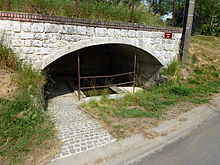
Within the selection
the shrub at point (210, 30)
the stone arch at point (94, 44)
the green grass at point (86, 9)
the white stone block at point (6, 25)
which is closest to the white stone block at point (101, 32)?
the stone arch at point (94, 44)

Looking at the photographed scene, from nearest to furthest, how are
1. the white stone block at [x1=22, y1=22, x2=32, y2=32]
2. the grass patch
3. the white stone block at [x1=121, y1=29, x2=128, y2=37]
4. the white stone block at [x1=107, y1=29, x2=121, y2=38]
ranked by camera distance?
1. the grass patch
2. the white stone block at [x1=22, y1=22, x2=32, y2=32]
3. the white stone block at [x1=107, y1=29, x2=121, y2=38]
4. the white stone block at [x1=121, y1=29, x2=128, y2=37]

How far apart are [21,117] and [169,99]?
4.26 m

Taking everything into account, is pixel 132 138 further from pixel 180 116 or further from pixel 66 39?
pixel 66 39

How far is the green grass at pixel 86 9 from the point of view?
5.23 meters

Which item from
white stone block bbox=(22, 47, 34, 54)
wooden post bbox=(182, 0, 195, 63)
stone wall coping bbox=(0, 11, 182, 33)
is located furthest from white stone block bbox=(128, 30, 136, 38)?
white stone block bbox=(22, 47, 34, 54)

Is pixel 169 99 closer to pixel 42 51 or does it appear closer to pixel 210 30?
pixel 42 51

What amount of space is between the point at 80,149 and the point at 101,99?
299 centimetres

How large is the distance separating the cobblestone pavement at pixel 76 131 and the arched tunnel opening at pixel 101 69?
2.43m

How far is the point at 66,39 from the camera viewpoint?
500cm

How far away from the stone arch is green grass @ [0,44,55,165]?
0.57 meters

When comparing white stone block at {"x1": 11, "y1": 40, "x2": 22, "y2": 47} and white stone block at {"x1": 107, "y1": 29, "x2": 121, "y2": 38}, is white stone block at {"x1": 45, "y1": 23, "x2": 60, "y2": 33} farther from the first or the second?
white stone block at {"x1": 107, "y1": 29, "x2": 121, "y2": 38}

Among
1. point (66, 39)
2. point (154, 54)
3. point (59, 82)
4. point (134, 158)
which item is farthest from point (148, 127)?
point (59, 82)

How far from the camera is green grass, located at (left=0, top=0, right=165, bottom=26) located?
17.2 ft

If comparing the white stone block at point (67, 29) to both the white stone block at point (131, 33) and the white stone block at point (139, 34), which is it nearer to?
the white stone block at point (131, 33)
